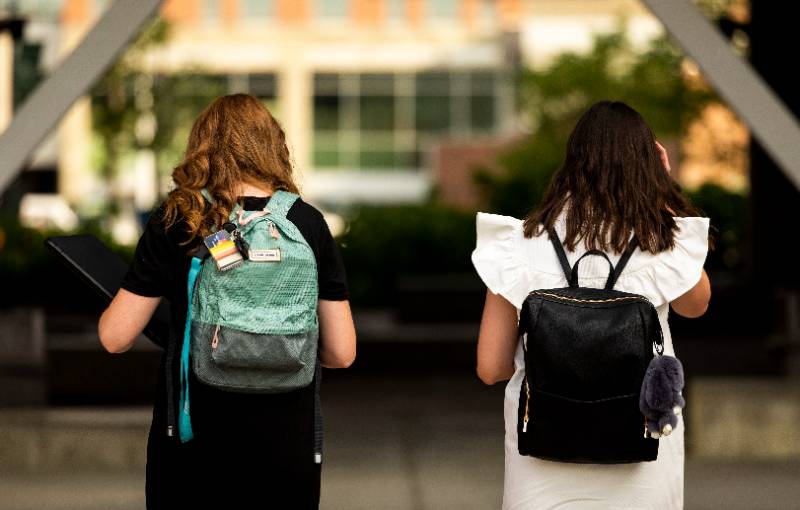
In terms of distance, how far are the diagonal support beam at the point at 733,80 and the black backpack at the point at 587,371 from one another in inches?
115

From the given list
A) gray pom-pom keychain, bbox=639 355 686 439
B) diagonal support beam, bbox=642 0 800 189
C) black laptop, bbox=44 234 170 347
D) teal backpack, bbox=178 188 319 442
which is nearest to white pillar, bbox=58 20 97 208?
diagonal support beam, bbox=642 0 800 189

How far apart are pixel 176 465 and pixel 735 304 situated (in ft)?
38.1

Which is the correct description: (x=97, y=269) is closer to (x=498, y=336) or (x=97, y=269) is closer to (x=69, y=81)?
(x=498, y=336)

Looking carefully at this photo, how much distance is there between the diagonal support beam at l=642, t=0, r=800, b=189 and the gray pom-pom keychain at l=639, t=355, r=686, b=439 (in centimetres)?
297

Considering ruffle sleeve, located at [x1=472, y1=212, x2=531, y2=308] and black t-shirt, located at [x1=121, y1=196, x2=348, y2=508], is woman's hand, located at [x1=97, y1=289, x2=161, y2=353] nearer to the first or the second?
black t-shirt, located at [x1=121, y1=196, x2=348, y2=508]

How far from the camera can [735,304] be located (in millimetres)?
14391

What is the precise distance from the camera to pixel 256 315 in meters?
3.38

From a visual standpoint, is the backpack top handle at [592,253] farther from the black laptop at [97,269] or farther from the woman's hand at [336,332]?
the black laptop at [97,269]

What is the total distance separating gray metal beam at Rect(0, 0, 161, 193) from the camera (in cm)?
607

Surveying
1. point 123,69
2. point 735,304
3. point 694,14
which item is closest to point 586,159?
point 694,14

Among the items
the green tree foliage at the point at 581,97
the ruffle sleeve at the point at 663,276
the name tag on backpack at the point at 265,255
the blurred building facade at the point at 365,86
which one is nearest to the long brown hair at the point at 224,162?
the name tag on backpack at the point at 265,255

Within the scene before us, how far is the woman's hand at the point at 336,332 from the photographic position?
3.61 meters

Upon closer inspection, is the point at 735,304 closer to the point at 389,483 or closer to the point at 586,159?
the point at 389,483

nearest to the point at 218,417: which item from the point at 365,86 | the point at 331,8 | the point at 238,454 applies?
the point at 238,454
